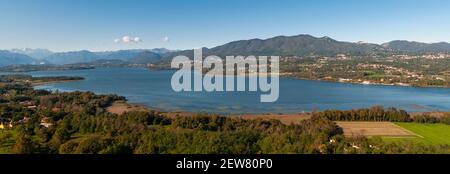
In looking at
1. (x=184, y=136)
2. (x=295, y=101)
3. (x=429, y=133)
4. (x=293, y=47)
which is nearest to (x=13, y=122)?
(x=184, y=136)

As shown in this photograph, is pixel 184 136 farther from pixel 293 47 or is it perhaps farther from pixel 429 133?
pixel 293 47

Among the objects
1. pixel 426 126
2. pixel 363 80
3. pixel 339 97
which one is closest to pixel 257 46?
pixel 363 80

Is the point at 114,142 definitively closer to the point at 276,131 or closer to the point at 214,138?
the point at 214,138

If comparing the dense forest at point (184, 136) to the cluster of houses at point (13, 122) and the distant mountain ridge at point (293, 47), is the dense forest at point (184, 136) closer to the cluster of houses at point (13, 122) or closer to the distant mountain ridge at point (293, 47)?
the cluster of houses at point (13, 122)

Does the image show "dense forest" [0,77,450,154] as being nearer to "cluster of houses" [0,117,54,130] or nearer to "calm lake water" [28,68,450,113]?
"cluster of houses" [0,117,54,130]

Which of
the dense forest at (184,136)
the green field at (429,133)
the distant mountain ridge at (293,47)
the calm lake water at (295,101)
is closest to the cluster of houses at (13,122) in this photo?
the dense forest at (184,136)
